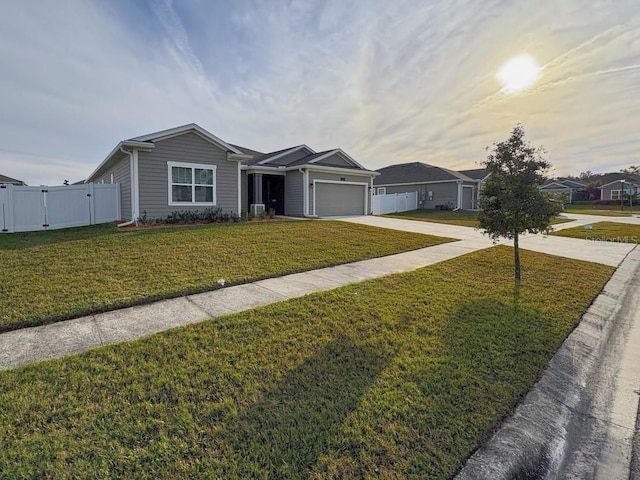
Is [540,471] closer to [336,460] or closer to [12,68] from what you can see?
[336,460]

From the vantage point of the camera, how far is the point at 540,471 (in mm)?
2344

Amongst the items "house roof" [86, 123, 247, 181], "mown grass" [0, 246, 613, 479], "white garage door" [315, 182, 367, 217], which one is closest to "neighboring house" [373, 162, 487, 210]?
"white garage door" [315, 182, 367, 217]

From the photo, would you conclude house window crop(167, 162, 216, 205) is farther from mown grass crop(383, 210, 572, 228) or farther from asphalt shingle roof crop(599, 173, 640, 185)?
asphalt shingle roof crop(599, 173, 640, 185)

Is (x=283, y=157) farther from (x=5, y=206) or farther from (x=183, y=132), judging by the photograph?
(x=5, y=206)

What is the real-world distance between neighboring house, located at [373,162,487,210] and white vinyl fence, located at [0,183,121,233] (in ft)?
86.5

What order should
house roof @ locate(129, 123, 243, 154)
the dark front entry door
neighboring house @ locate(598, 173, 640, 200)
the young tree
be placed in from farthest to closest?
neighboring house @ locate(598, 173, 640, 200)
the dark front entry door
house roof @ locate(129, 123, 243, 154)
the young tree

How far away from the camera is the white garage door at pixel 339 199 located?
18609 mm

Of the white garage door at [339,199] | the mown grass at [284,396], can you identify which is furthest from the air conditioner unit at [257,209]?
the mown grass at [284,396]

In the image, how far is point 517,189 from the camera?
5.96 metres

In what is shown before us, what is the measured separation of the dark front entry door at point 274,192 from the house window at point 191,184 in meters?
6.30

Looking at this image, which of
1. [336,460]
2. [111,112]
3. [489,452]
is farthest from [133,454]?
[111,112]

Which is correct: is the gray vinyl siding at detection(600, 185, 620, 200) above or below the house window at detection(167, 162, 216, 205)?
above

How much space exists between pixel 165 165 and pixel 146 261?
7.12m

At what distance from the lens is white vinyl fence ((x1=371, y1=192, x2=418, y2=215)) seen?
1012 inches
